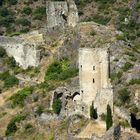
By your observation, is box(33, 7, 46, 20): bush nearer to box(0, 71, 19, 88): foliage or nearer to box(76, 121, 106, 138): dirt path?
box(0, 71, 19, 88): foliage

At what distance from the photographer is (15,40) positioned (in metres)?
79.1

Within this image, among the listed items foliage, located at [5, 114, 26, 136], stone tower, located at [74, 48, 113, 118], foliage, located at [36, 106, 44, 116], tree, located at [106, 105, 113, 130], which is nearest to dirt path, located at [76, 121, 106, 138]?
tree, located at [106, 105, 113, 130]

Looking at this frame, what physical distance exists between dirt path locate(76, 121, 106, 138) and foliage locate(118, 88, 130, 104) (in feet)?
13.5

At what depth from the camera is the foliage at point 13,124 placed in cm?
6831

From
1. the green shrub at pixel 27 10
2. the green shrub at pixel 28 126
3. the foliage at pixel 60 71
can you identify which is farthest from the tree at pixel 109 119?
the green shrub at pixel 27 10

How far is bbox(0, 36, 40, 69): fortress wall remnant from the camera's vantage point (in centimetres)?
7631

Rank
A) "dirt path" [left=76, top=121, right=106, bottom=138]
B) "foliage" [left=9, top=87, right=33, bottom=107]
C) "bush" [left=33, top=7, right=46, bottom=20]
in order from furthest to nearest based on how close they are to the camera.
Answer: "bush" [left=33, top=7, right=46, bottom=20] < "foliage" [left=9, top=87, right=33, bottom=107] < "dirt path" [left=76, top=121, right=106, bottom=138]

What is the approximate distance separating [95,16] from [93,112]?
53542 millimetres

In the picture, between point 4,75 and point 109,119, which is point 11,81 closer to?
point 4,75

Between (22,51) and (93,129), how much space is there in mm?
21769

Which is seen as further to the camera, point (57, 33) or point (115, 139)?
point (57, 33)

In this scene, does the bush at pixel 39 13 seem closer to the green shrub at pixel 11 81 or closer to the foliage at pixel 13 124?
the green shrub at pixel 11 81

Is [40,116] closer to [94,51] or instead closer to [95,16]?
[94,51]

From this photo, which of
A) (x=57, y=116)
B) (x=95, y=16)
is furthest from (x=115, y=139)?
(x=95, y=16)
